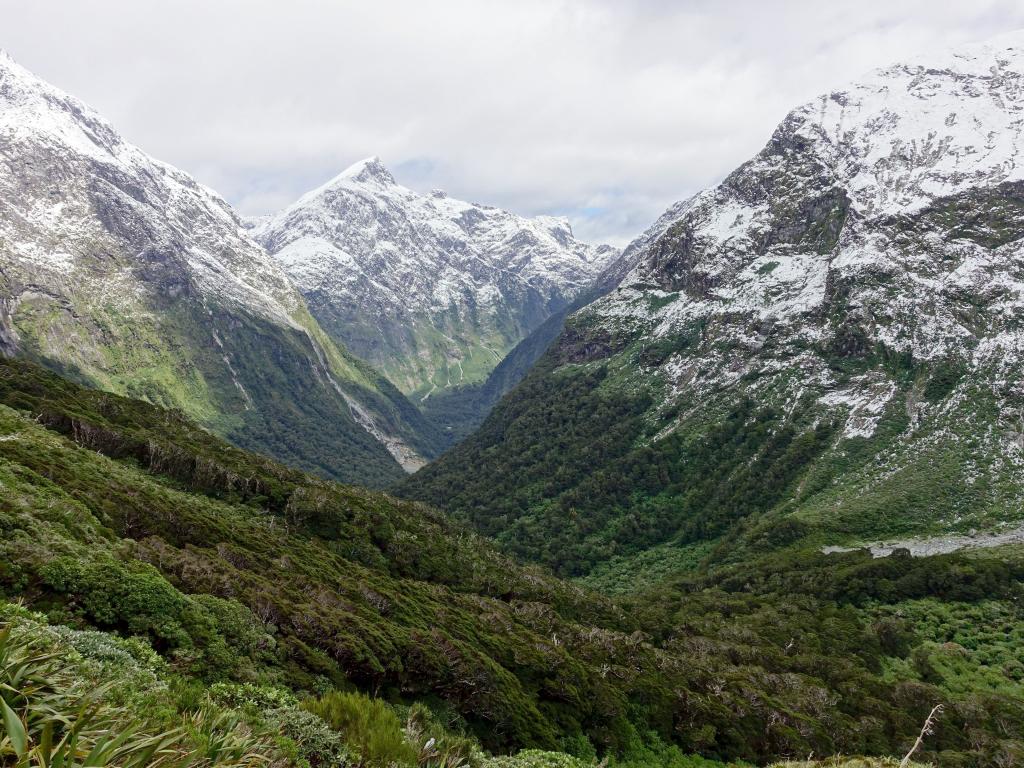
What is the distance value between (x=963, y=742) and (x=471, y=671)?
6486cm

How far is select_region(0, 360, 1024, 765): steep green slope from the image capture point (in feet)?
99.1

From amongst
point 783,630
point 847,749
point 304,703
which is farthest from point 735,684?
point 304,703

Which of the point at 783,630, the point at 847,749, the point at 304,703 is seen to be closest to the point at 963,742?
the point at 847,749

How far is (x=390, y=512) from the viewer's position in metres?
120

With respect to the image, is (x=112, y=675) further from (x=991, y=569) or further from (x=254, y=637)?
(x=991, y=569)

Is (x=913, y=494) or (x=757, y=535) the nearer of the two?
(x=913, y=494)

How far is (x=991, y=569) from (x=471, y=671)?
13462 centimetres

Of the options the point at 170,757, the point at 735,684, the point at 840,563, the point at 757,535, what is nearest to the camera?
the point at 170,757

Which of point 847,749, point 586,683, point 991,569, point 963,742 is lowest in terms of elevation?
point 991,569

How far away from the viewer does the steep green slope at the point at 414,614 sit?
30.2 meters

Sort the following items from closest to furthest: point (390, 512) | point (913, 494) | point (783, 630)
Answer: point (783, 630) < point (390, 512) < point (913, 494)

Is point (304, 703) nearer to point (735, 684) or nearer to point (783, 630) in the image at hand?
point (735, 684)

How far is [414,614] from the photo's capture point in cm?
5409

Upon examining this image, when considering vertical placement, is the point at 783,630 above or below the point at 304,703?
below
